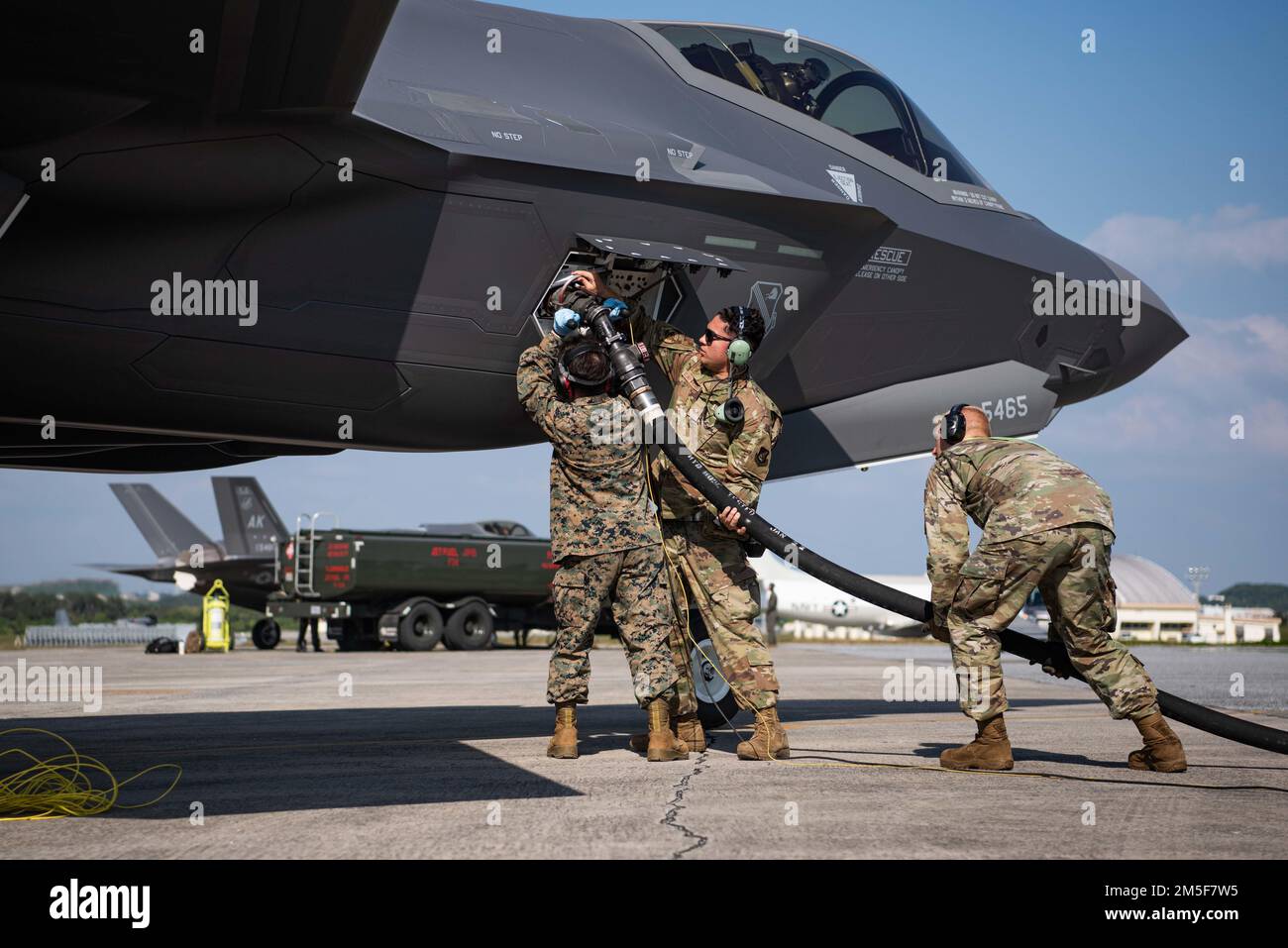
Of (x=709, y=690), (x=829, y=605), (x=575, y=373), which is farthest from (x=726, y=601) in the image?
(x=829, y=605)

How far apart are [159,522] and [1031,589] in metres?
42.3

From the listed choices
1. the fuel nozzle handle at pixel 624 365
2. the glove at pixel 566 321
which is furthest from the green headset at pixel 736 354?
the glove at pixel 566 321

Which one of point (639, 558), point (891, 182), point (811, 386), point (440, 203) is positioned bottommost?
point (639, 558)

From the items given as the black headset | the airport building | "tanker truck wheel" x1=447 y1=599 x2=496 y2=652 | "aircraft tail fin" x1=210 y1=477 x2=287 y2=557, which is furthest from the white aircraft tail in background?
the black headset

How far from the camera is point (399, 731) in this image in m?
8.12

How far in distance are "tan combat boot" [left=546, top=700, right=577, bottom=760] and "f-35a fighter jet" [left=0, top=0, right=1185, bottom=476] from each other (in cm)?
163

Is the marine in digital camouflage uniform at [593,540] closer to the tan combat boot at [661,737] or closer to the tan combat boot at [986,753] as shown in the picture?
the tan combat boot at [661,737]

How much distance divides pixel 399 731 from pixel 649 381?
10.4 ft

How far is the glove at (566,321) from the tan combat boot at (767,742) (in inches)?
92.9

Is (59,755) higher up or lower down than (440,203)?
lower down

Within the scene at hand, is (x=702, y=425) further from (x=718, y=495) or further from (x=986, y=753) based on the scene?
(x=986, y=753)

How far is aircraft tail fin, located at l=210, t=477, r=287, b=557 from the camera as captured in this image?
41.5 metres
